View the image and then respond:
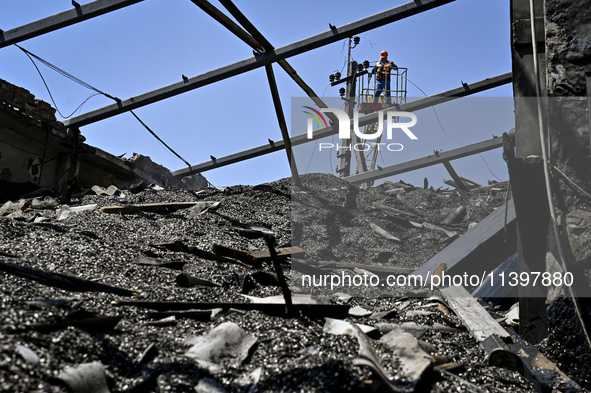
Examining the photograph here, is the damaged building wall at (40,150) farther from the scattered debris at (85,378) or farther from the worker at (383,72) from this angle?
the scattered debris at (85,378)

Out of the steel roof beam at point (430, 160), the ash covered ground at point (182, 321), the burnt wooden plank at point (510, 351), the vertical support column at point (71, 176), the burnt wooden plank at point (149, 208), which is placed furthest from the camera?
the steel roof beam at point (430, 160)

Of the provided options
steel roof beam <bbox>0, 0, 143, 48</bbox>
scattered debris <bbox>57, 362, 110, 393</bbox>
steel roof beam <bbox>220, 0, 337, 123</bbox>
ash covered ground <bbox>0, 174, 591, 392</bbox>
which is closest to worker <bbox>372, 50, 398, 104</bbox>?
steel roof beam <bbox>220, 0, 337, 123</bbox>

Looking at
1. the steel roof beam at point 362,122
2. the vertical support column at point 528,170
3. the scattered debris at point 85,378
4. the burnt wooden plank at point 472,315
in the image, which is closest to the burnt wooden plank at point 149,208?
the steel roof beam at point 362,122

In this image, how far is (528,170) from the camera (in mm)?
3613

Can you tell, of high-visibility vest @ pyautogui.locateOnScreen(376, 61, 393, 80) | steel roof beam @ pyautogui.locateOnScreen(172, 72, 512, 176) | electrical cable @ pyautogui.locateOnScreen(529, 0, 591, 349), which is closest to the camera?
electrical cable @ pyautogui.locateOnScreen(529, 0, 591, 349)

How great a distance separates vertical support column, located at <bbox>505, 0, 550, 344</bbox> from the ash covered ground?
1.08 ft

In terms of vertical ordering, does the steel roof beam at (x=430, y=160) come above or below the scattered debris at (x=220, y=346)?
above

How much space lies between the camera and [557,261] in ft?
11.5

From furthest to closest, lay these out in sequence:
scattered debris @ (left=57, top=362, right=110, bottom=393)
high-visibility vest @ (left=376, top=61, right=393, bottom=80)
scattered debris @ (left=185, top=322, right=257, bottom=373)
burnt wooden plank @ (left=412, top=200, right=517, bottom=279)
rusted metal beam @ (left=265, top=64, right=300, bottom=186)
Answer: high-visibility vest @ (left=376, top=61, right=393, bottom=80)
rusted metal beam @ (left=265, top=64, right=300, bottom=186)
burnt wooden plank @ (left=412, top=200, right=517, bottom=279)
scattered debris @ (left=185, top=322, right=257, bottom=373)
scattered debris @ (left=57, top=362, right=110, bottom=393)

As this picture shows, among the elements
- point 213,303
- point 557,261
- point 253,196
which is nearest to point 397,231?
point 253,196

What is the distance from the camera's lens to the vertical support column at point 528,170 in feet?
11.8

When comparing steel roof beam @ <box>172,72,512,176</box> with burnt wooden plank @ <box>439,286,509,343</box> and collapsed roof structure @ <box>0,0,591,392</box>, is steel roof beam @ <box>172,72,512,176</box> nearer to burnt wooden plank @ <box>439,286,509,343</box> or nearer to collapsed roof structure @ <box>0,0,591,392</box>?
collapsed roof structure @ <box>0,0,591,392</box>

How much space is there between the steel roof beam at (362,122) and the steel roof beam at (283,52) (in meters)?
2.34

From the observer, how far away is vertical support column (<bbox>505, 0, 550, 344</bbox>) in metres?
3.60
